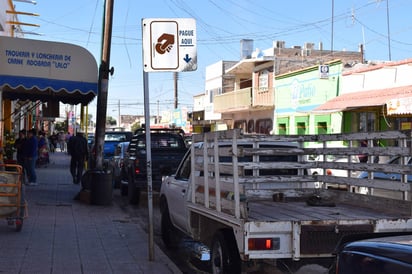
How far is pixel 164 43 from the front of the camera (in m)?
7.30

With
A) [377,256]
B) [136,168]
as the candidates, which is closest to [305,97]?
[136,168]

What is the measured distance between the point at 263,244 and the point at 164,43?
3.42 meters

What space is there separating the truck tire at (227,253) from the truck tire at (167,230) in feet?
10.2

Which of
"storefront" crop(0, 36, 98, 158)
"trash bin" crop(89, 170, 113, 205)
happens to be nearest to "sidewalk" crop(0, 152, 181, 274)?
"trash bin" crop(89, 170, 113, 205)

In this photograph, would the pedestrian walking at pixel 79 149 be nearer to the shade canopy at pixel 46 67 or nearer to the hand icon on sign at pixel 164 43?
the shade canopy at pixel 46 67

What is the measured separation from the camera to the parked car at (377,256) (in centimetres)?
282

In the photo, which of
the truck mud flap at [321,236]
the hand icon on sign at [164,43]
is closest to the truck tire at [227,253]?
the truck mud flap at [321,236]

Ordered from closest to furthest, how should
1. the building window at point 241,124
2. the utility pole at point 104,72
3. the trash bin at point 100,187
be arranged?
the trash bin at point 100,187 < the utility pole at point 104,72 < the building window at point 241,124

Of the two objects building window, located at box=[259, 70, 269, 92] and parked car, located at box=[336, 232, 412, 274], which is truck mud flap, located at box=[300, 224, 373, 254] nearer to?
parked car, located at box=[336, 232, 412, 274]

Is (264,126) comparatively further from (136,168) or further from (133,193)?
(136,168)

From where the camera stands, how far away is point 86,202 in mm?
13562

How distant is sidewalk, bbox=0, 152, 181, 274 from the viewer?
23.5 ft

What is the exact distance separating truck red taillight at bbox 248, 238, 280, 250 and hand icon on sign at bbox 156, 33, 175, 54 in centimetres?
329

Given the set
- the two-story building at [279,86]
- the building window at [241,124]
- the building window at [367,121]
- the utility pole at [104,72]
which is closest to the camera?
the utility pole at [104,72]
